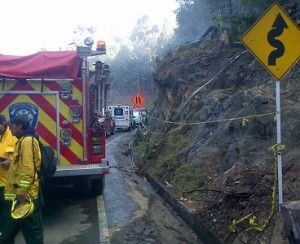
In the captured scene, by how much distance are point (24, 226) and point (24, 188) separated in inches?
19.2

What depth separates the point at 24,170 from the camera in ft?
16.2

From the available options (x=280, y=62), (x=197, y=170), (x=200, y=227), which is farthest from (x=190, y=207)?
(x=280, y=62)

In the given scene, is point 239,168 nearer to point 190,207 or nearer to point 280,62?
point 190,207

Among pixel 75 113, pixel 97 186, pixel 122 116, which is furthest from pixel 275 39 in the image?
pixel 122 116

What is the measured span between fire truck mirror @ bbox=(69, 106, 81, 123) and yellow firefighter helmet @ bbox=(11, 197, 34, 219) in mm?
3493

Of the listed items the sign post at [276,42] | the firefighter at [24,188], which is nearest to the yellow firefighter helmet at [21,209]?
the firefighter at [24,188]

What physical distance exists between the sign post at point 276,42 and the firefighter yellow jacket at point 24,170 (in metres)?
3.00

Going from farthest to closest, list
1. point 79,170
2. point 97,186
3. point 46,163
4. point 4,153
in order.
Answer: point 97,186, point 79,170, point 4,153, point 46,163

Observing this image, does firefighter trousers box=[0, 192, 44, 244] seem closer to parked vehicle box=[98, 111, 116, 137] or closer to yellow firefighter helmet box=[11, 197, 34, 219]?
yellow firefighter helmet box=[11, 197, 34, 219]

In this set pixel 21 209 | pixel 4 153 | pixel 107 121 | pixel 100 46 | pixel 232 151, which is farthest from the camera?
pixel 107 121

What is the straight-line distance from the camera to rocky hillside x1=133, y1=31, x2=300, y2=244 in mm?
6129

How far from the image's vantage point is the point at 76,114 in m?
8.31

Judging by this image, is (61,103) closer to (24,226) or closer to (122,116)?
(24,226)

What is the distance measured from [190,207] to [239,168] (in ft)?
3.63
